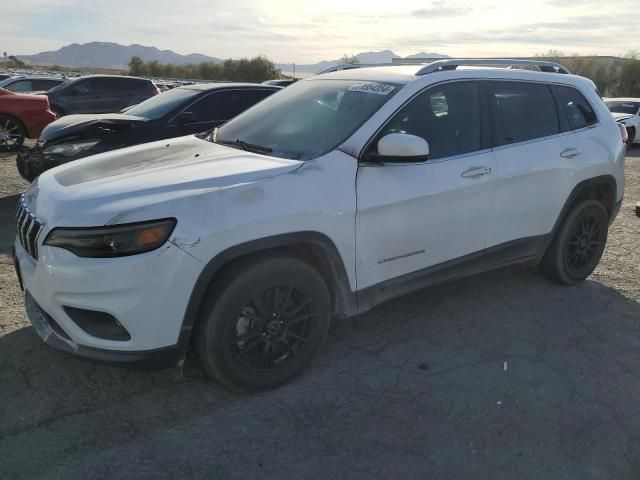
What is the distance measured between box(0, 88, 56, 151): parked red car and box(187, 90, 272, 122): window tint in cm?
514

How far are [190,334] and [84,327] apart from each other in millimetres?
510

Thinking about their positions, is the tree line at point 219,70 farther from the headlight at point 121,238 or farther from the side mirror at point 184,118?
the headlight at point 121,238

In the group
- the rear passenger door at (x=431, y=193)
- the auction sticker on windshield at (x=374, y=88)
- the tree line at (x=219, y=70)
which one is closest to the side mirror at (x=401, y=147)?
the rear passenger door at (x=431, y=193)

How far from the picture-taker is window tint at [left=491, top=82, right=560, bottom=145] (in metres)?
4.06

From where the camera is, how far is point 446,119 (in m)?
3.79

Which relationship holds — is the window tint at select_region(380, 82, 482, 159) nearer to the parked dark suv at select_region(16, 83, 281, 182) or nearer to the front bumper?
the front bumper

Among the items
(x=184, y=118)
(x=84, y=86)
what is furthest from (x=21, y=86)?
(x=184, y=118)

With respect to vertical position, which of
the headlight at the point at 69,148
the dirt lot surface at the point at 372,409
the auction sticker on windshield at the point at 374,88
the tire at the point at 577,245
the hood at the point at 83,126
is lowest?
the dirt lot surface at the point at 372,409

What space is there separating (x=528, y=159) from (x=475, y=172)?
23.4 inches

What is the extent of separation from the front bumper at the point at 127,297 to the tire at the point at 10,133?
927cm

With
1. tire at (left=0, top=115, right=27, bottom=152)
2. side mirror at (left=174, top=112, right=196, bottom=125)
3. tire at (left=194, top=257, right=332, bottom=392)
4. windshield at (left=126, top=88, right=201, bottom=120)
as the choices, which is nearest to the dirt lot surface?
tire at (left=194, top=257, right=332, bottom=392)

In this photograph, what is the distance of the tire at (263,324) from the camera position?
289 cm

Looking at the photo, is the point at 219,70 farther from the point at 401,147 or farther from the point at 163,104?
the point at 401,147

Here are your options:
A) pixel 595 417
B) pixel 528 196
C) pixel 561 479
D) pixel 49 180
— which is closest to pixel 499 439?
pixel 561 479
